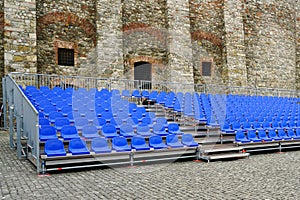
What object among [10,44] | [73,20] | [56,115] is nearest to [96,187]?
[56,115]

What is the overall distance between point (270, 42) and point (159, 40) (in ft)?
33.6

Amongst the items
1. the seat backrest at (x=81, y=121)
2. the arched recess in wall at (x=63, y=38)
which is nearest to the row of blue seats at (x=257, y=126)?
the seat backrest at (x=81, y=121)

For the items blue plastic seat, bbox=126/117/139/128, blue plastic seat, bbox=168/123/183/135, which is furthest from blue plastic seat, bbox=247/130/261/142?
blue plastic seat, bbox=126/117/139/128

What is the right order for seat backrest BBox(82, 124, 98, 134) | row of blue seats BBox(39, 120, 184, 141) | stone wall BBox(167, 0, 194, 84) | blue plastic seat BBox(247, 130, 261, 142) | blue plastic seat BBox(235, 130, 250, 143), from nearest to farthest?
row of blue seats BBox(39, 120, 184, 141) → seat backrest BBox(82, 124, 98, 134) → blue plastic seat BBox(235, 130, 250, 143) → blue plastic seat BBox(247, 130, 261, 142) → stone wall BBox(167, 0, 194, 84)

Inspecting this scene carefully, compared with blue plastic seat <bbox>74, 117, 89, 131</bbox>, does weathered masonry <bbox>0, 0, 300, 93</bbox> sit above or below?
above

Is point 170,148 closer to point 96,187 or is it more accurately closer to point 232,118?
point 96,187

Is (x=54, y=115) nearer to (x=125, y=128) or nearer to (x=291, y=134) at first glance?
(x=125, y=128)

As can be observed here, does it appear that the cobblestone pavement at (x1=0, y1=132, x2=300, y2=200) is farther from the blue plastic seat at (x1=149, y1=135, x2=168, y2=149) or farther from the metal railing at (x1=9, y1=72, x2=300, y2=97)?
the metal railing at (x1=9, y1=72, x2=300, y2=97)

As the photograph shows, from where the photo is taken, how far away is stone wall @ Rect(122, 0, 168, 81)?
57.0 feet

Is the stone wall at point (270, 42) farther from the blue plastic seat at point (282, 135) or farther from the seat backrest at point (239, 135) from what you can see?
the seat backrest at point (239, 135)

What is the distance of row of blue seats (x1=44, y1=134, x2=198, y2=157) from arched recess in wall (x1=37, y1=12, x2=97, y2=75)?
Result: 8.55m

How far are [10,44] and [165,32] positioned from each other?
9243mm

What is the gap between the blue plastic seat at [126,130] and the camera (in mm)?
8937

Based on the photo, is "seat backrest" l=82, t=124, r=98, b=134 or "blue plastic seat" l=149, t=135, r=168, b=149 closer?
"blue plastic seat" l=149, t=135, r=168, b=149
